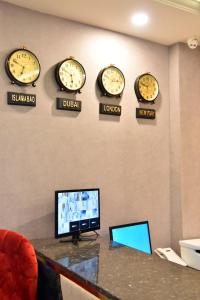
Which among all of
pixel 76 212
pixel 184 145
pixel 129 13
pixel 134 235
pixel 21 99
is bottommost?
pixel 134 235

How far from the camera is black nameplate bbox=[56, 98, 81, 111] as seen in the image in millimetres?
2723

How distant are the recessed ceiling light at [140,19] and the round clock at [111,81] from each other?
42cm

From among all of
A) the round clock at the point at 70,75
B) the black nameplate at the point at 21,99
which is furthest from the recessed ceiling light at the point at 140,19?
the black nameplate at the point at 21,99

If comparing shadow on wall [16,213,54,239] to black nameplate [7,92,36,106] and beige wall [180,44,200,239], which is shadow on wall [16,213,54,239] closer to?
black nameplate [7,92,36,106]

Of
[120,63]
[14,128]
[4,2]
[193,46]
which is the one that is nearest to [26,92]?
[14,128]

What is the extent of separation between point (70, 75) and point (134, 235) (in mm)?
1487

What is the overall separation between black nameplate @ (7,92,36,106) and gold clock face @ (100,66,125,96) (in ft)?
2.20

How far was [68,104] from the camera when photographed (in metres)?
2.76

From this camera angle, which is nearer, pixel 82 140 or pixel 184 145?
pixel 82 140

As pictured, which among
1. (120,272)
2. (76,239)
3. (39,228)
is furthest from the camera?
(39,228)

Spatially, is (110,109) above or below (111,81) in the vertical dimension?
below

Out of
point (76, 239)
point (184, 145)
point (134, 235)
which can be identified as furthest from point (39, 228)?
point (184, 145)

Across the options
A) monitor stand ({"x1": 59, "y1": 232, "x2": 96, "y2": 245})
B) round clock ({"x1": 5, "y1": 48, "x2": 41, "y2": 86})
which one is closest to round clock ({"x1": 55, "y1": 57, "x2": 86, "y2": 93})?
round clock ({"x1": 5, "y1": 48, "x2": 41, "y2": 86})

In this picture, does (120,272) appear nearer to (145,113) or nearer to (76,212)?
(76,212)
